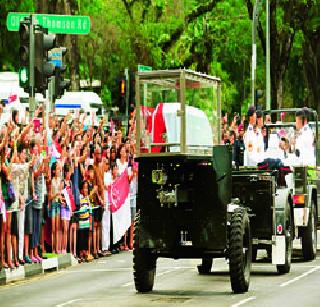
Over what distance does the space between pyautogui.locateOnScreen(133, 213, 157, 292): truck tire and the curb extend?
2.72 m

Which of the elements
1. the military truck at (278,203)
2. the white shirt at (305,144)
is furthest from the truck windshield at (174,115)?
the white shirt at (305,144)

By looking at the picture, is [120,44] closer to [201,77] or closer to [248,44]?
[248,44]

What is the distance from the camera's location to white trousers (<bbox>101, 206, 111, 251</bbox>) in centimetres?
2867

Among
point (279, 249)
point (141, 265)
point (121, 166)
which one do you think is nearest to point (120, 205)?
point (121, 166)

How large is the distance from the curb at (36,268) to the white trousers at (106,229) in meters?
2.00

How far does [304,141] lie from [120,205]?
15.6ft

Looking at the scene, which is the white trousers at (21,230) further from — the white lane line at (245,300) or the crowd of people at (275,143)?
the white lane line at (245,300)

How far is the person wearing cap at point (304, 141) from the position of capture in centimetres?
2686

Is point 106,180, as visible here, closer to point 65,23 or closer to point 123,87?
point 65,23

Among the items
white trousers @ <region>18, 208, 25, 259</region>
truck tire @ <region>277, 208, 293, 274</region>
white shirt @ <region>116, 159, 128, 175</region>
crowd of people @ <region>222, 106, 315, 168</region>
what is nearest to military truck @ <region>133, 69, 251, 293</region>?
truck tire @ <region>277, 208, 293, 274</region>

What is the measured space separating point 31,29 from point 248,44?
130ft

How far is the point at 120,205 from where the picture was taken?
29938mm

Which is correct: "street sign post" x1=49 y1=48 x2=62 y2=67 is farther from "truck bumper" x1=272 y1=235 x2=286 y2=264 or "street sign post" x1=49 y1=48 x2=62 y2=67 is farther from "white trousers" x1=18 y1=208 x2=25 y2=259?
"truck bumper" x1=272 y1=235 x2=286 y2=264

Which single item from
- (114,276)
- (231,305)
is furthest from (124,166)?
(231,305)
